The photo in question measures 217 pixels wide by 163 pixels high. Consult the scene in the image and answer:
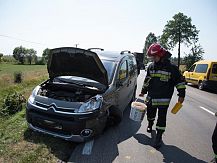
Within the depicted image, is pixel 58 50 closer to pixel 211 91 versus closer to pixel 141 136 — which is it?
pixel 141 136

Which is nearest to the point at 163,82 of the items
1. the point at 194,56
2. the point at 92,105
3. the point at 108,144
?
the point at 92,105

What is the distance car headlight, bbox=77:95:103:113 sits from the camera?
4.91 metres

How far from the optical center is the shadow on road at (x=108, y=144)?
14.7ft

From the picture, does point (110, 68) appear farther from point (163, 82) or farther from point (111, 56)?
point (163, 82)

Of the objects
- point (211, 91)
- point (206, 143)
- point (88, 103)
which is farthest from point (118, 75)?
point (211, 91)

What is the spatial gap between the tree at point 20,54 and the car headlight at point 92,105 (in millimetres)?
108058

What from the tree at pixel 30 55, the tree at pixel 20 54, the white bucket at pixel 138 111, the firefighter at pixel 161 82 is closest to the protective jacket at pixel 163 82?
the firefighter at pixel 161 82

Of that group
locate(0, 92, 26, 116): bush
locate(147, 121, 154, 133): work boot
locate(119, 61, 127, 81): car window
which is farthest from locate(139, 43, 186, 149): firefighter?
locate(0, 92, 26, 116): bush

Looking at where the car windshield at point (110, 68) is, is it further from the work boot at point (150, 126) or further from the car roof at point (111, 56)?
the work boot at point (150, 126)

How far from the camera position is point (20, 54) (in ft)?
363

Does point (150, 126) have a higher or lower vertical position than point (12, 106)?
higher

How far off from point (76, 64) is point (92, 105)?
1.11m

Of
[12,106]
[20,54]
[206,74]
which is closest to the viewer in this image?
[12,106]

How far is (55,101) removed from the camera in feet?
16.6
